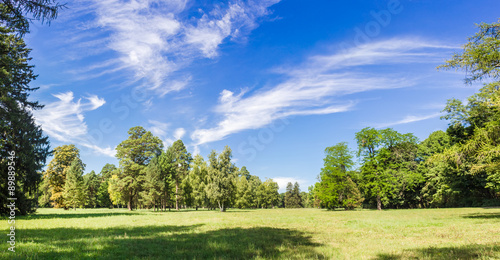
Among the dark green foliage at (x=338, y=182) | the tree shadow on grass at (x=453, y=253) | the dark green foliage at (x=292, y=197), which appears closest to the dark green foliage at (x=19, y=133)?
the tree shadow on grass at (x=453, y=253)

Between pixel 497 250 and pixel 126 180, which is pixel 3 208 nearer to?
pixel 126 180

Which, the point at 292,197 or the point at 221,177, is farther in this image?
the point at 292,197

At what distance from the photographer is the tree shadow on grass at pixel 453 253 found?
7.11 m

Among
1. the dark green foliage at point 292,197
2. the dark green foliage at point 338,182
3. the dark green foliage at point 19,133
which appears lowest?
the dark green foliage at point 292,197

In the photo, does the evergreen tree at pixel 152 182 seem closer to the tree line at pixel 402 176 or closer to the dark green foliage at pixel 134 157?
the dark green foliage at pixel 134 157

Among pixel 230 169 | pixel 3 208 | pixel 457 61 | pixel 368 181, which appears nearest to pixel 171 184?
pixel 230 169

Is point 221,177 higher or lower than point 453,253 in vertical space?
higher

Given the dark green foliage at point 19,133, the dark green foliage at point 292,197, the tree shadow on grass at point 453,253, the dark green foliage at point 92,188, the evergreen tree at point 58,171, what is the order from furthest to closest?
the dark green foliage at point 292,197
the dark green foliage at point 92,188
the evergreen tree at point 58,171
the dark green foliage at point 19,133
the tree shadow on grass at point 453,253

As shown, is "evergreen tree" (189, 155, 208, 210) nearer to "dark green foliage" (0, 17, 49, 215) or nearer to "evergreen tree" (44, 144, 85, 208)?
"evergreen tree" (44, 144, 85, 208)

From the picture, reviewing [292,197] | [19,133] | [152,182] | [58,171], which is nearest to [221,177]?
[152,182]

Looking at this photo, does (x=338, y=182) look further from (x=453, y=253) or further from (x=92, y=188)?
(x=92, y=188)

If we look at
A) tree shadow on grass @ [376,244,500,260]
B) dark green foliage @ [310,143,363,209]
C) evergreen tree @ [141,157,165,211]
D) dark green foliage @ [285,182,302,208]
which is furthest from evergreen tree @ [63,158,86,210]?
dark green foliage @ [285,182,302,208]

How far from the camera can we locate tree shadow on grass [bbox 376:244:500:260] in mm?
7109

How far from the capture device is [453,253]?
25.2ft
